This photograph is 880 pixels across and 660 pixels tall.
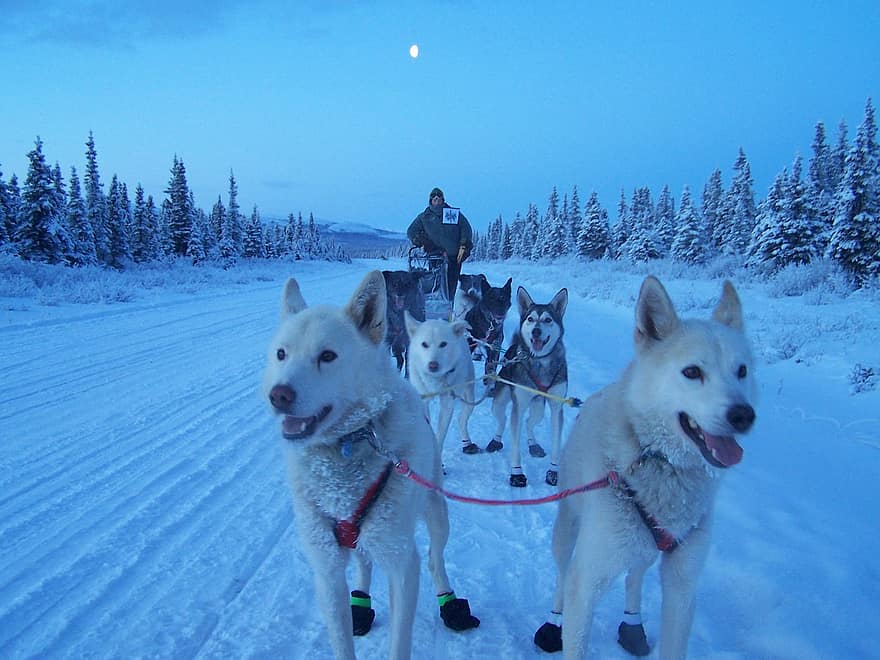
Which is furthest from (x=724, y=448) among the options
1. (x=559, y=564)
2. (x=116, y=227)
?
(x=116, y=227)

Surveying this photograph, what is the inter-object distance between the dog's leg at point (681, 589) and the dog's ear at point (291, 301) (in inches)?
80.7

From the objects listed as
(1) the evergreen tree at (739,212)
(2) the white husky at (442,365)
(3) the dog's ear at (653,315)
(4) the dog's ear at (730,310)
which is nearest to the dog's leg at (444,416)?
(2) the white husky at (442,365)

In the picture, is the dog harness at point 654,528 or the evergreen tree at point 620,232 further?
the evergreen tree at point 620,232

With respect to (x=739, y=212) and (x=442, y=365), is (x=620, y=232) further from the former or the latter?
(x=442, y=365)

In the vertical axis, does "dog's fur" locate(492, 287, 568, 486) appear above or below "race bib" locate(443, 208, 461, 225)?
below

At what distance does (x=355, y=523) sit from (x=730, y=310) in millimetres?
1944

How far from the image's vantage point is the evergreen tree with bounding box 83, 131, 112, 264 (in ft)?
110

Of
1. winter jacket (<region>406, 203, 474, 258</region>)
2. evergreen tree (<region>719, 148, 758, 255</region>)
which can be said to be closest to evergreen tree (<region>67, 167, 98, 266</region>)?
winter jacket (<region>406, 203, 474, 258</region>)

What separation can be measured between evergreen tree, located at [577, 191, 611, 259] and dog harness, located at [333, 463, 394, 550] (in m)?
46.1

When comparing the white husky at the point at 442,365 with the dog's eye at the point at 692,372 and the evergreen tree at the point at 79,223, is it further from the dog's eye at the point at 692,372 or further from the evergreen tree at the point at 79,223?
the evergreen tree at the point at 79,223

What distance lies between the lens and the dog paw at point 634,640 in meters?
2.38

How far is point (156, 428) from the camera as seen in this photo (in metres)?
4.68

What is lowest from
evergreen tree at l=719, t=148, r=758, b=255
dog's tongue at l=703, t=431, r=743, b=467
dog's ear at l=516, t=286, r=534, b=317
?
dog's tongue at l=703, t=431, r=743, b=467

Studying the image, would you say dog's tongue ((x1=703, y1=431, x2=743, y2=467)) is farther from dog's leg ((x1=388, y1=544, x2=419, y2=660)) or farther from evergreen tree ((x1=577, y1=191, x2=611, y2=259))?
evergreen tree ((x1=577, y1=191, x2=611, y2=259))
